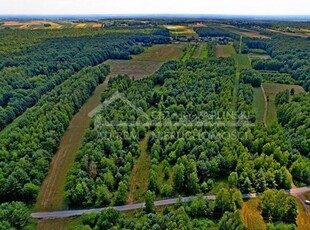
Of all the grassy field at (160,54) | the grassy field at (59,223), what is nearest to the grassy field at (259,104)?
the grassy field at (59,223)

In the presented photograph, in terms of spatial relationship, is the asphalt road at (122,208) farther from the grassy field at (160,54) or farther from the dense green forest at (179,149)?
the grassy field at (160,54)

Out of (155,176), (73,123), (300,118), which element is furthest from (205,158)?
(73,123)

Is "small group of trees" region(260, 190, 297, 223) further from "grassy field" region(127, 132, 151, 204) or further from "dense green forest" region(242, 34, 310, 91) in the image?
"dense green forest" region(242, 34, 310, 91)

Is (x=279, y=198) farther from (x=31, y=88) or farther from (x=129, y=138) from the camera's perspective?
(x=31, y=88)

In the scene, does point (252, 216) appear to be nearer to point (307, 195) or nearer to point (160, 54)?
point (307, 195)

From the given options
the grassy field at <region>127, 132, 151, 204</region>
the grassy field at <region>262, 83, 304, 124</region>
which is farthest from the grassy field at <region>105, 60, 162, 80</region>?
the grassy field at <region>127, 132, 151, 204</region>

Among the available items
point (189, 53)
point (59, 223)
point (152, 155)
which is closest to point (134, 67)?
point (189, 53)

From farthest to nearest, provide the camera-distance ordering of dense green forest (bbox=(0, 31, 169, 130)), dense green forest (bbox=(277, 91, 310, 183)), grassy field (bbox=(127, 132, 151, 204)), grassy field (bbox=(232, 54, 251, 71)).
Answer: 1. grassy field (bbox=(232, 54, 251, 71))
2. dense green forest (bbox=(0, 31, 169, 130))
3. dense green forest (bbox=(277, 91, 310, 183))
4. grassy field (bbox=(127, 132, 151, 204))
